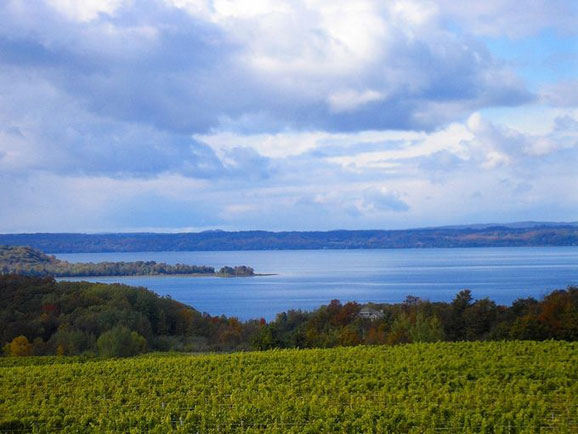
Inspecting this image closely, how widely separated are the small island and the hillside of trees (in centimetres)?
4710

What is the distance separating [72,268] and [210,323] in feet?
250

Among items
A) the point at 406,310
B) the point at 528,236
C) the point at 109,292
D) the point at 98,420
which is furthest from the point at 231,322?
the point at 528,236

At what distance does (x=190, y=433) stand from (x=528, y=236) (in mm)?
189315

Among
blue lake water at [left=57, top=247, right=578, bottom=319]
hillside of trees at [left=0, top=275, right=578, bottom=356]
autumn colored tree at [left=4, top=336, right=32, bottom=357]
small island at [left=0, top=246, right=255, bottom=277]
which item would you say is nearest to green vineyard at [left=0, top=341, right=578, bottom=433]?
hillside of trees at [left=0, top=275, right=578, bottom=356]

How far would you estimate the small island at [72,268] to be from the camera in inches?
4216

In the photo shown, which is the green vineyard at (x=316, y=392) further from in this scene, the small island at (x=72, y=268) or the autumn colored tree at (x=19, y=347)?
the small island at (x=72, y=268)

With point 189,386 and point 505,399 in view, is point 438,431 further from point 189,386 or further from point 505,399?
point 189,386

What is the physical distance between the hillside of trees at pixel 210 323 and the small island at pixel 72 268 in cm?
4710

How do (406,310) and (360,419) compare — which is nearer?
(360,419)

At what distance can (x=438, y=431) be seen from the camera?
1161 cm

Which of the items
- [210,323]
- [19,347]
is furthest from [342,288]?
[19,347]

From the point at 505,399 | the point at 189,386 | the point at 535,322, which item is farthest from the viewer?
the point at 535,322

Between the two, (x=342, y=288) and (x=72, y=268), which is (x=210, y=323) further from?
(x=72, y=268)

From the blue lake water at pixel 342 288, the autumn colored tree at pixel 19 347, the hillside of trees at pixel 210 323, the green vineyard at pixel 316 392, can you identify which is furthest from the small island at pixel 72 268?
the green vineyard at pixel 316 392
